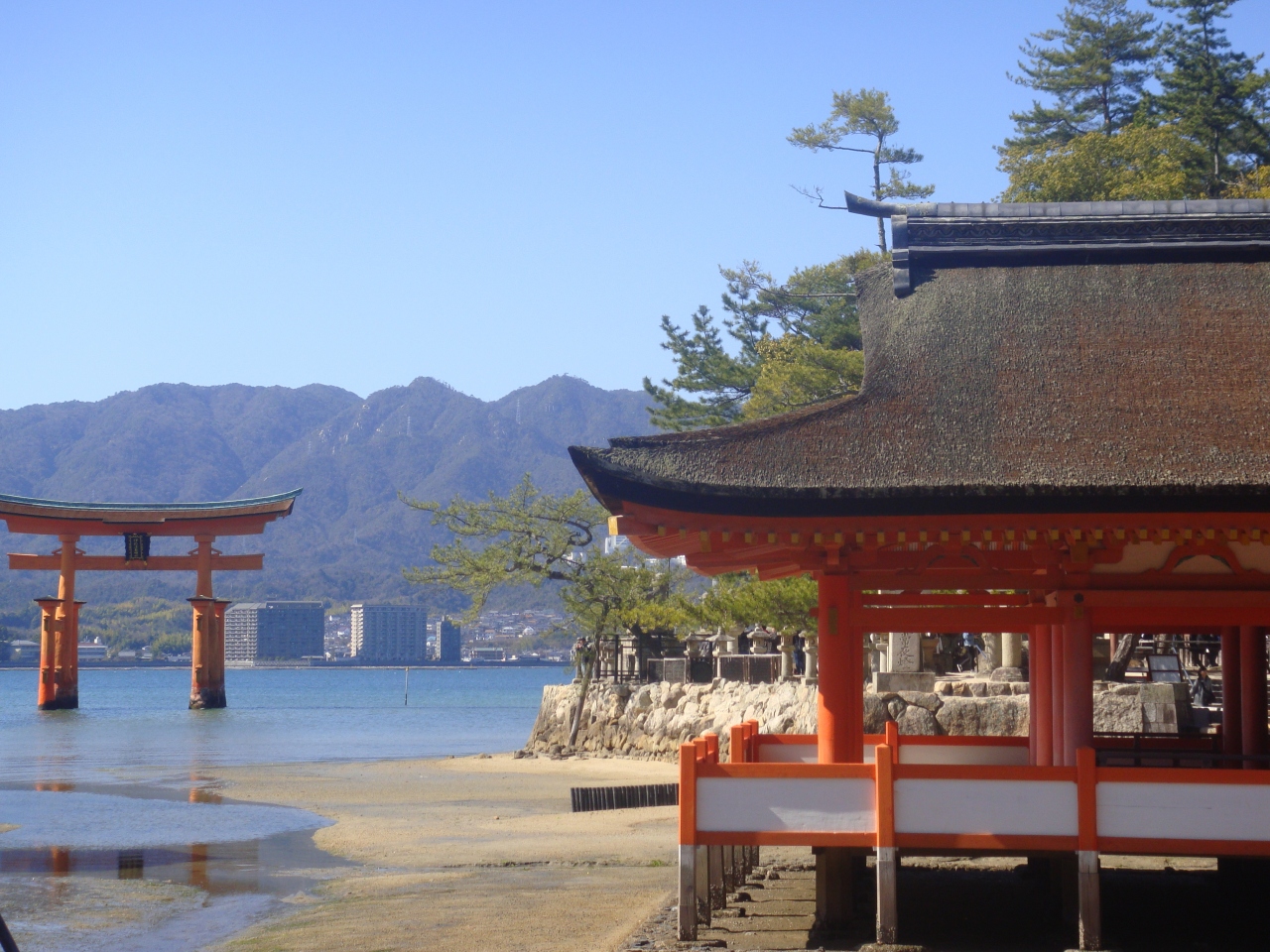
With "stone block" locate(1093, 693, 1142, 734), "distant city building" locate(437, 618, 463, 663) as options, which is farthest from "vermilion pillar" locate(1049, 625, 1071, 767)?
"distant city building" locate(437, 618, 463, 663)

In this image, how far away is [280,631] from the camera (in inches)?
6329

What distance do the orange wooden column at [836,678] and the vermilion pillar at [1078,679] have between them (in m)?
1.49

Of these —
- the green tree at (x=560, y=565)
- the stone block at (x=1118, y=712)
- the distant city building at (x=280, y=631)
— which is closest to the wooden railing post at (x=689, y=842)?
the stone block at (x=1118, y=712)

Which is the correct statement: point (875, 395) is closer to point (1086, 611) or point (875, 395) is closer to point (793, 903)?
point (1086, 611)

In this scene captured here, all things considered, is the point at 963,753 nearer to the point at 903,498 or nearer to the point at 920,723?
the point at 903,498

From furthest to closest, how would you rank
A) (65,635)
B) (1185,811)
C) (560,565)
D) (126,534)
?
1. (65,635)
2. (126,534)
3. (560,565)
4. (1185,811)

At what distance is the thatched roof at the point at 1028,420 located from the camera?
27.8ft

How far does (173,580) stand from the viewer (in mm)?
184250

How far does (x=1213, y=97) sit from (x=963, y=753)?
29.6m

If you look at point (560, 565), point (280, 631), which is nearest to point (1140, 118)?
point (560, 565)

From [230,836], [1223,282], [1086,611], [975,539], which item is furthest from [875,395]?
[230,836]

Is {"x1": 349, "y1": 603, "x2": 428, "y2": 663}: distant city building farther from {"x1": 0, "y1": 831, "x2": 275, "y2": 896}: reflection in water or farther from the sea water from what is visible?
{"x1": 0, "y1": 831, "x2": 275, "y2": 896}: reflection in water

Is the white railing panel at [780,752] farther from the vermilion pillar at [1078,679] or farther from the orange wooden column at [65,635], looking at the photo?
the orange wooden column at [65,635]

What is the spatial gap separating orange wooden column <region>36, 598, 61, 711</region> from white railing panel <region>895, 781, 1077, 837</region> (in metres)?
43.1
